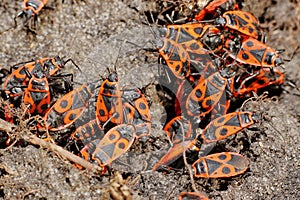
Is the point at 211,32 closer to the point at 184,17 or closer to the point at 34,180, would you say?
the point at 184,17

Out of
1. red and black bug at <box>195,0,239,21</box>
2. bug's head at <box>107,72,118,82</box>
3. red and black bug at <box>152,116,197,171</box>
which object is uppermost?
red and black bug at <box>195,0,239,21</box>

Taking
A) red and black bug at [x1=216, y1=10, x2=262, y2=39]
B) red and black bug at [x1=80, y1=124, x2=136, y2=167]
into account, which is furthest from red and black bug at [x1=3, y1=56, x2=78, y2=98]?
red and black bug at [x1=216, y1=10, x2=262, y2=39]

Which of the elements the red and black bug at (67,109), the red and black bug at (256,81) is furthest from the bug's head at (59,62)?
the red and black bug at (256,81)

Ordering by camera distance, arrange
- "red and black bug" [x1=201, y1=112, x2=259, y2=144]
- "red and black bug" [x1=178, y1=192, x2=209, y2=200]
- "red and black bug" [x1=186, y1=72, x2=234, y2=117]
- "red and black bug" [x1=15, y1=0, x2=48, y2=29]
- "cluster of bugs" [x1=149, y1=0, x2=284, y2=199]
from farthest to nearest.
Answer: "red and black bug" [x1=15, y1=0, x2=48, y2=29] → "red and black bug" [x1=186, y1=72, x2=234, y2=117] → "red and black bug" [x1=201, y1=112, x2=259, y2=144] → "cluster of bugs" [x1=149, y1=0, x2=284, y2=199] → "red and black bug" [x1=178, y1=192, x2=209, y2=200]

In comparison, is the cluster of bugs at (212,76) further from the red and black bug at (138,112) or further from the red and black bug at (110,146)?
the red and black bug at (110,146)

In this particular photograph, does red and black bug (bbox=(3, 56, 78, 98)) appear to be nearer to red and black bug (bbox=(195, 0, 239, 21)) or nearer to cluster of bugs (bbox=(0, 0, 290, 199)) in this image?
cluster of bugs (bbox=(0, 0, 290, 199))

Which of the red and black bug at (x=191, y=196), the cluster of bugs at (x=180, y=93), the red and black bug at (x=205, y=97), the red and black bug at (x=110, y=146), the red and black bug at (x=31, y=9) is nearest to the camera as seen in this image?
the red and black bug at (x=191, y=196)

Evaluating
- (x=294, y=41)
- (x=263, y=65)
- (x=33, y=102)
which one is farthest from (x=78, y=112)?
(x=294, y=41)

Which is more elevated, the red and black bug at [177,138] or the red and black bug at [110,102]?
the red and black bug at [110,102]

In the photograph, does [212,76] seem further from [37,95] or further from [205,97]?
[37,95]

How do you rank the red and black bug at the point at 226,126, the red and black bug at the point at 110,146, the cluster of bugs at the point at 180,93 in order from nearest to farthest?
the red and black bug at the point at 110,146, the cluster of bugs at the point at 180,93, the red and black bug at the point at 226,126
